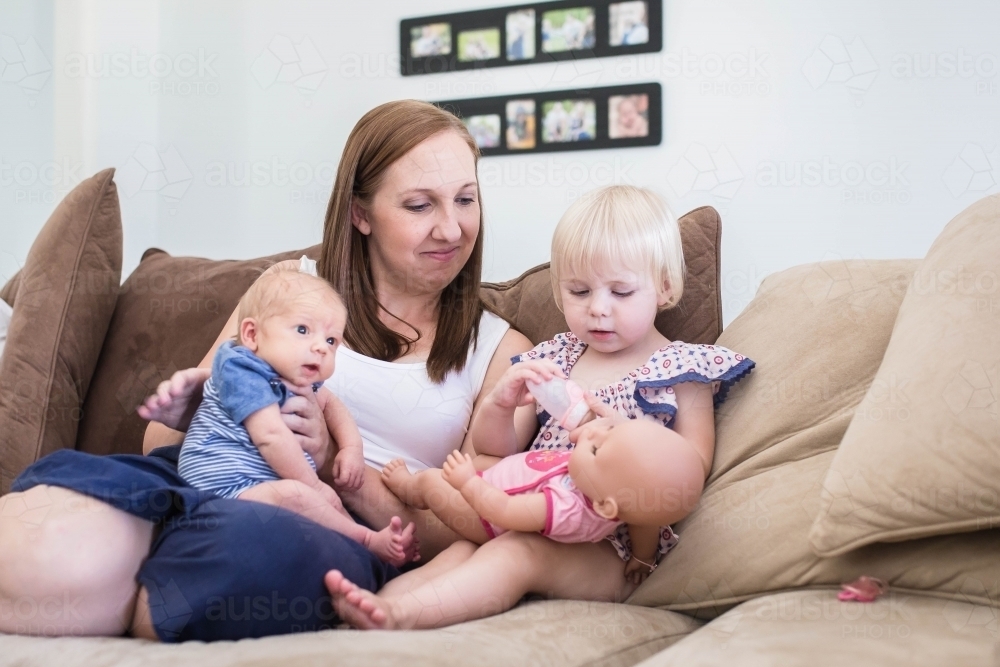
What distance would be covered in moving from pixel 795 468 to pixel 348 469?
2.02 feet

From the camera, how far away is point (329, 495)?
1.19m

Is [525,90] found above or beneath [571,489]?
above

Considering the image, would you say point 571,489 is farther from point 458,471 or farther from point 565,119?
point 565,119

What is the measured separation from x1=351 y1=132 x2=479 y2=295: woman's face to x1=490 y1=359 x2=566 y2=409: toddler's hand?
32 cm

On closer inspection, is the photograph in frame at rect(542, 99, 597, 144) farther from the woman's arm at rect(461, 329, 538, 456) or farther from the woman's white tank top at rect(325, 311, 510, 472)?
the woman's white tank top at rect(325, 311, 510, 472)

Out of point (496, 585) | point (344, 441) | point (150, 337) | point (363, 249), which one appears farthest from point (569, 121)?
point (496, 585)

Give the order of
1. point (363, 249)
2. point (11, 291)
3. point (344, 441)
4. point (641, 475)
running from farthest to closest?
point (11, 291) → point (363, 249) → point (344, 441) → point (641, 475)

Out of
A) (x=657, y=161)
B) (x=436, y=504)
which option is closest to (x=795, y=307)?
(x=436, y=504)

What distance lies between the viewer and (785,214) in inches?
80.7

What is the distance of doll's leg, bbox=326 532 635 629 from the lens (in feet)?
3.25

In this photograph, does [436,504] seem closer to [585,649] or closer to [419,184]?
[585,649]

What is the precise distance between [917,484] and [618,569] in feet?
1.42

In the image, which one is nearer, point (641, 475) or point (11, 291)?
point (641, 475)

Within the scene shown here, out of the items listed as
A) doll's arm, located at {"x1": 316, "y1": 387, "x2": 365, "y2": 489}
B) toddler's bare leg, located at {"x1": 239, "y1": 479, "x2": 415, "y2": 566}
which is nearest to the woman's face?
doll's arm, located at {"x1": 316, "y1": 387, "x2": 365, "y2": 489}
